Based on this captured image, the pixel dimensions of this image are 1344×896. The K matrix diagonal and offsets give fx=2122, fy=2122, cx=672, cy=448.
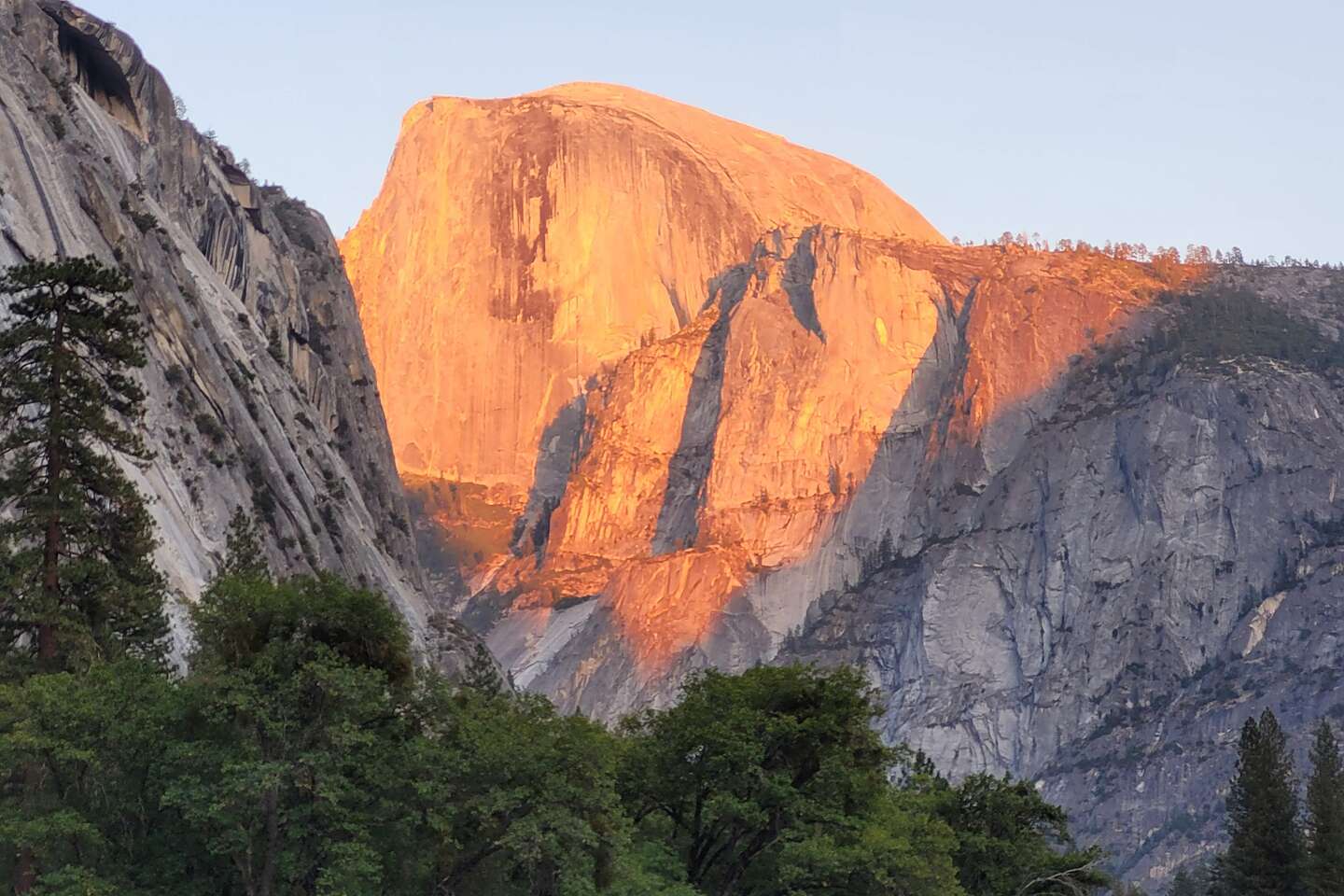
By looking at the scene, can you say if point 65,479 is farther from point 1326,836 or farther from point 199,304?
point 1326,836

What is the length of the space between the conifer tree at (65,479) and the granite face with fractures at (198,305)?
1750cm

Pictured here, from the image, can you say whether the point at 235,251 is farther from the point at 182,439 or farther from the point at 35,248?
the point at 35,248

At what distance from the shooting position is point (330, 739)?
4459 centimetres

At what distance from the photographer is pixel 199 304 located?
106m

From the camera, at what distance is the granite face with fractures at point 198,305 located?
84438 millimetres

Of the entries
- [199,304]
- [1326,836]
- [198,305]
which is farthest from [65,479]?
[1326,836]

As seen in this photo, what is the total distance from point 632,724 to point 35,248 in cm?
3044

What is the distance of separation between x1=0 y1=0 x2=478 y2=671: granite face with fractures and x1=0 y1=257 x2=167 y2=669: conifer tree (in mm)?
17498

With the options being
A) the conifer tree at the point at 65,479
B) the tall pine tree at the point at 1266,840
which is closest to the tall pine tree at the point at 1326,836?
the tall pine tree at the point at 1266,840

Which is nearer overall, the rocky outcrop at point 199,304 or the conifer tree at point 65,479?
the conifer tree at point 65,479

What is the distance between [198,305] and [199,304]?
0.32 m

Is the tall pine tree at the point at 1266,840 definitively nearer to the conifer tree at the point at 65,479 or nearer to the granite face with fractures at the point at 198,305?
the granite face with fractures at the point at 198,305

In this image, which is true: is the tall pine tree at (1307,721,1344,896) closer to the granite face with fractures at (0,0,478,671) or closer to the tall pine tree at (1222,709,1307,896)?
the tall pine tree at (1222,709,1307,896)

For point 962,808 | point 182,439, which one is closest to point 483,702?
point 962,808
